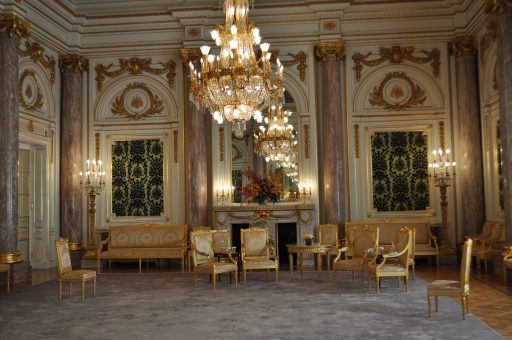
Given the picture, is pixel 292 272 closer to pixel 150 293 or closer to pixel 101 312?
pixel 150 293

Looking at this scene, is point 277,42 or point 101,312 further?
point 277,42

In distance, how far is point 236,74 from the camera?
283 inches

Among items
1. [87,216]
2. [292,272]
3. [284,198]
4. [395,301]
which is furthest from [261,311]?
[87,216]

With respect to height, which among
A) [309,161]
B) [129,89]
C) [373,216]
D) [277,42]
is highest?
[277,42]

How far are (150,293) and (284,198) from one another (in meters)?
4.36

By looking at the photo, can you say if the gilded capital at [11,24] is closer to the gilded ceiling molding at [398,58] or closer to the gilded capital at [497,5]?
the gilded ceiling molding at [398,58]

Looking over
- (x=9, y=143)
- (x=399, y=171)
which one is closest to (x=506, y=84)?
(x=399, y=171)

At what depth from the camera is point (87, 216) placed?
486 inches

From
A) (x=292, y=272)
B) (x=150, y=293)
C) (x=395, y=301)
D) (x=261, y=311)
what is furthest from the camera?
(x=292, y=272)

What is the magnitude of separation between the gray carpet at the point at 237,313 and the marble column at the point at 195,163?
9.51ft

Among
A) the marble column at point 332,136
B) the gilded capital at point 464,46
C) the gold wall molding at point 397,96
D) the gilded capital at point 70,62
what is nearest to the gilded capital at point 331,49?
the marble column at point 332,136

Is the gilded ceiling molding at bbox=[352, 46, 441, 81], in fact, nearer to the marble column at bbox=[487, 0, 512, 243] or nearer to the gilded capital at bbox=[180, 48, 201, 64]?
the marble column at bbox=[487, 0, 512, 243]

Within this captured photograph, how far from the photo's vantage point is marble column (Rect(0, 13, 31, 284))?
31.0 ft

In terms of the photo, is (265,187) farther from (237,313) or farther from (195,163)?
(237,313)
